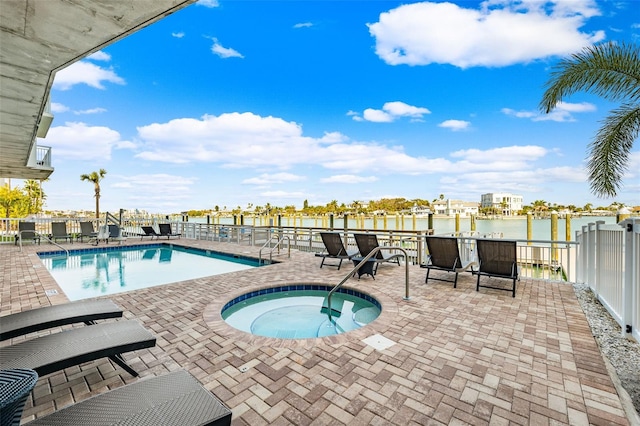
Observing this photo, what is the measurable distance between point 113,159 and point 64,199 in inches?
463

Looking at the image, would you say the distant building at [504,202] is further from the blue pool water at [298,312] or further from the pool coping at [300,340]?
the pool coping at [300,340]

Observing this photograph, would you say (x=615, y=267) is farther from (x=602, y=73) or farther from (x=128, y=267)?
(x=128, y=267)

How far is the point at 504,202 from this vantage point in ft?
126

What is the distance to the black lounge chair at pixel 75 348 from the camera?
77.3 inches

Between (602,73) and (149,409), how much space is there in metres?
8.31

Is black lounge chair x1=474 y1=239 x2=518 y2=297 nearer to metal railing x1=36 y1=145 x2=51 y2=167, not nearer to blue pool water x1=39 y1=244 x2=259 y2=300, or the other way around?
blue pool water x1=39 y1=244 x2=259 y2=300

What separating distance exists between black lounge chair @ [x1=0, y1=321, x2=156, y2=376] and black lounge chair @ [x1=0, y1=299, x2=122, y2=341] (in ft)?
1.39

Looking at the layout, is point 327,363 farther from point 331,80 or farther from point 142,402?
point 331,80

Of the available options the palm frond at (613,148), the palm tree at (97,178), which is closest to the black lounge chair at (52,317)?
the palm frond at (613,148)

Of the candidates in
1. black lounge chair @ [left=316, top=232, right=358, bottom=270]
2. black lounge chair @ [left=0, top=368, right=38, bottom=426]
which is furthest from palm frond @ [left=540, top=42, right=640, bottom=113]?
black lounge chair @ [left=0, top=368, right=38, bottom=426]

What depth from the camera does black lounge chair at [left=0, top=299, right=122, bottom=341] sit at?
8.38ft

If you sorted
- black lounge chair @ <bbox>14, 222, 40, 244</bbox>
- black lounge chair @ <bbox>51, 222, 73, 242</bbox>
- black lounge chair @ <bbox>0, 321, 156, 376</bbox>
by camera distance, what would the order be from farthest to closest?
black lounge chair @ <bbox>51, 222, 73, 242</bbox>
black lounge chair @ <bbox>14, 222, 40, 244</bbox>
black lounge chair @ <bbox>0, 321, 156, 376</bbox>

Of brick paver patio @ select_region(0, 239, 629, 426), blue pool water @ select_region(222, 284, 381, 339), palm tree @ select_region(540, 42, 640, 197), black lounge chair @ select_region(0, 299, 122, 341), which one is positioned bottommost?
blue pool water @ select_region(222, 284, 381, 339)

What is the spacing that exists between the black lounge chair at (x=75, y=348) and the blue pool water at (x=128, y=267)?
4.02m
